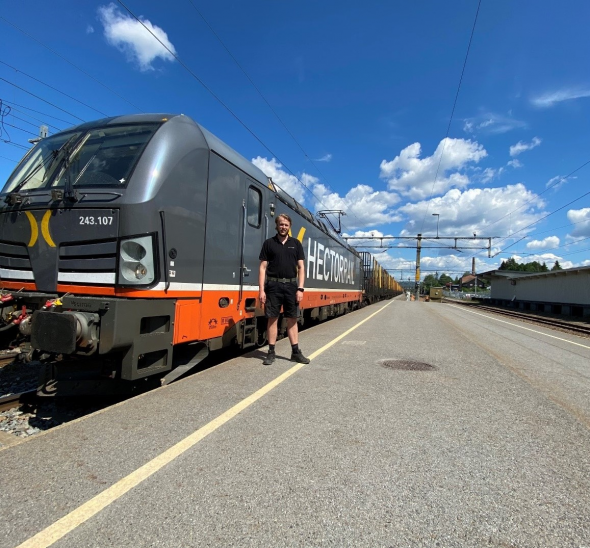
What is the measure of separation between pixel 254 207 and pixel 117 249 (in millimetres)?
2883

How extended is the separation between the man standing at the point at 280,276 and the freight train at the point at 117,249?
0.70m

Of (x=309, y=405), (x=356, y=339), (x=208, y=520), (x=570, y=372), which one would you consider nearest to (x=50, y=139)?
(x=309, y=405)

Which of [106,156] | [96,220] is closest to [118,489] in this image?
[96,220]

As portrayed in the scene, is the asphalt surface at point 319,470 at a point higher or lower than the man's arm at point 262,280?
lower

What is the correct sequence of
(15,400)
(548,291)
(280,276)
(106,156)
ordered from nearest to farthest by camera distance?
(106,156) → (15,400) → (280,276) → (548,291)

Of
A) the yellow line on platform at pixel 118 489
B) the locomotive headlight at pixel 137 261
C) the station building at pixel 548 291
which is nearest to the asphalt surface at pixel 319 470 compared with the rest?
the yellow line on platform at pixel 118 489

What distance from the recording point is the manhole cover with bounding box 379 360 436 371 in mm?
6081

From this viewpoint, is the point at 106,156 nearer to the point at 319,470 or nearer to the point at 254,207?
the point at 254,207

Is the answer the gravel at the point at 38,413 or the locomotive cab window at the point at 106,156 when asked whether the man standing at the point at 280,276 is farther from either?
the gravel at the point at 38,413

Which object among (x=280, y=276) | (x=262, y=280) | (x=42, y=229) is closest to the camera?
(x=42, y=229)

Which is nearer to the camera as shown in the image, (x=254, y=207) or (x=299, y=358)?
(x=299, y=358)

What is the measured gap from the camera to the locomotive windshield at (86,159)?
4.16m

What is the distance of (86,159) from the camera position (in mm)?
4414

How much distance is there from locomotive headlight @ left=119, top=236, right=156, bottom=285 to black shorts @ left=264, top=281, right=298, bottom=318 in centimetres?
214
